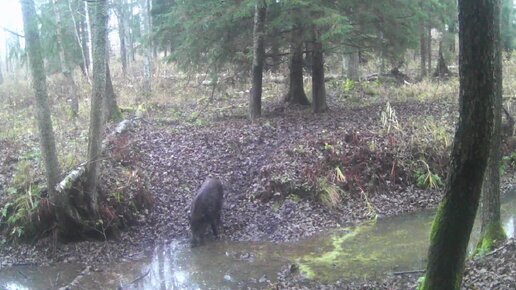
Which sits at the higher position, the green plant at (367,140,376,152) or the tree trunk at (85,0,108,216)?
the tree trunk at (85,0,108,216)

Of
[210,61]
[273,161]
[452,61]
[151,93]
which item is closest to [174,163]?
[273,161]

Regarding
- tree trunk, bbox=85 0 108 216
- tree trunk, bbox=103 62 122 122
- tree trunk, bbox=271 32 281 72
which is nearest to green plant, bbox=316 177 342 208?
tree trunk, bbox=85 0 108 216

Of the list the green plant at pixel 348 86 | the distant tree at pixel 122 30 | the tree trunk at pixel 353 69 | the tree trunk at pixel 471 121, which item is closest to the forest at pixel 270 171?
the tree trunk at pixel 471 121

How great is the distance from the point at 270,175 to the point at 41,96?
5350 millimetres

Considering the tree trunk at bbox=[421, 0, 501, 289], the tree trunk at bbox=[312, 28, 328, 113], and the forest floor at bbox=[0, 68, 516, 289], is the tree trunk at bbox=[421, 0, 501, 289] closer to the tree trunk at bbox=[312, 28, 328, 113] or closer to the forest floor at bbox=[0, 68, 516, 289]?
the forest floor at bbox=[0, 68, 516, 289]

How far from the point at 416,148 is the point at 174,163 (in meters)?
6.51

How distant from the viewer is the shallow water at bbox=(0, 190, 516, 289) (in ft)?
26.8

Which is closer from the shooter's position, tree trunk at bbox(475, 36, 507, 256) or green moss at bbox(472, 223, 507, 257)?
tree trunk at bbox(475, 36, 507, 256)

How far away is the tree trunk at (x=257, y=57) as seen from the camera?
15.1 meters

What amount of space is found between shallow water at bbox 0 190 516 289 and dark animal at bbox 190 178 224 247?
305 mm

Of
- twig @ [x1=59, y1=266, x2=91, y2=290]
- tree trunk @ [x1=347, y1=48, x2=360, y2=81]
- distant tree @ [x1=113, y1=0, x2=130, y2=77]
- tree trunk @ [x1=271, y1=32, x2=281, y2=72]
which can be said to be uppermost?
distant tree @ [x1=113, y1=0, x2=130, y2=77]

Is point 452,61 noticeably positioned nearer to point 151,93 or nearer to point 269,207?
point 151,93

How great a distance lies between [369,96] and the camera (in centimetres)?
2105

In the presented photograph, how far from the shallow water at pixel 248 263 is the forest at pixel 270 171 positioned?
40 millimetres
